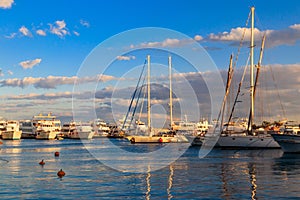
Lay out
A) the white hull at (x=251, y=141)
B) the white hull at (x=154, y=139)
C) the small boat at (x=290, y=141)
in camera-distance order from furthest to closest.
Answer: the white hull at (x=154, y=139), the white hull at (x=251, y=141), the small boat at (x=290, y=141)

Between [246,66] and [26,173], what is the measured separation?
227 ft

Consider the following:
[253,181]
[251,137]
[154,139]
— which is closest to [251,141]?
[251,137]

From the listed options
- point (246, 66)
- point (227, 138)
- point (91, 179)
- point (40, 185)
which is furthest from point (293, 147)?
point (40, 185)

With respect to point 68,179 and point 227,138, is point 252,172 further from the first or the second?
point 227,138

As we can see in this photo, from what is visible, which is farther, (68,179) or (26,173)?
(26,173)

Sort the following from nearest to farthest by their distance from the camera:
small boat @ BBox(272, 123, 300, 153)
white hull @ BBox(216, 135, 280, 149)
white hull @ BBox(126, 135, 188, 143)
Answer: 1. small boat @ BBox(272, 123, 300, 153)
2. white hull @ BBox(216, 135, 280, 149)
3. white hull @ BBox(126, 135, 188, 143)

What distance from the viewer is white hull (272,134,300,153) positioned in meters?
84.5

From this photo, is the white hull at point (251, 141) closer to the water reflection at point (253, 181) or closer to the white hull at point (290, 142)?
the white hull at point (290, 142)

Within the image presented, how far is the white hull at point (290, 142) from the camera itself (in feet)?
277

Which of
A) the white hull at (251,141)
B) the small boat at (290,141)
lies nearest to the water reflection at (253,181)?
the small boat at (290,141)

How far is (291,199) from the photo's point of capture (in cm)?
3309

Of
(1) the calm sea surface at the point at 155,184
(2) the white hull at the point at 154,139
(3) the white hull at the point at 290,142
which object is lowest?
(1) the calm sea surface at the point at 155,184

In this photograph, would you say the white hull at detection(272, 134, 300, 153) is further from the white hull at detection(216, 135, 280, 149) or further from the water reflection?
the water reflection

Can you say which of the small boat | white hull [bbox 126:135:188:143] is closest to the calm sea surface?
the small boat
